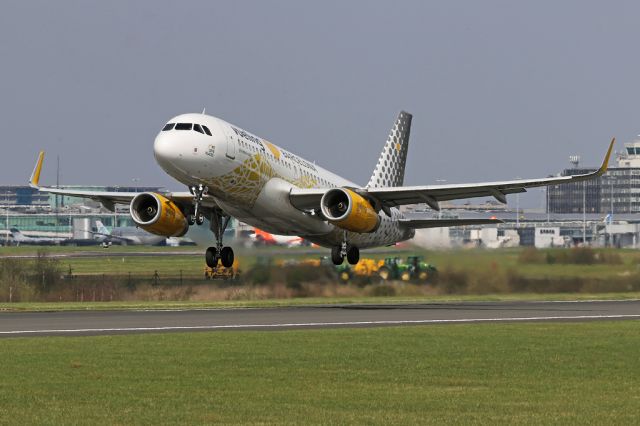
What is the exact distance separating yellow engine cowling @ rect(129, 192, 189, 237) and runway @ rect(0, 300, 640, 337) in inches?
134

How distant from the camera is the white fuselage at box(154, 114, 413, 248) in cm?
4453

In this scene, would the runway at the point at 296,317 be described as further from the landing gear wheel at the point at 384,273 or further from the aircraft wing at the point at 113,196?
the landing gear wheel at the point at 384,273

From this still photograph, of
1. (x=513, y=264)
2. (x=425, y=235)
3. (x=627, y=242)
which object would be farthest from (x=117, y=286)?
(x=627, y=242)

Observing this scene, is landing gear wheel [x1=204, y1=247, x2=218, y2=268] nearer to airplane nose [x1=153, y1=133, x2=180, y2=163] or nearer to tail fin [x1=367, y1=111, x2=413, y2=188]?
airplane nose [x1=153, y1=133, x2=180, y2=163]

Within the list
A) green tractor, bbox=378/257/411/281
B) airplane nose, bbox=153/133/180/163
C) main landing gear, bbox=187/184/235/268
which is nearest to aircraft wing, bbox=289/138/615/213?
main landing gear, bbox=187/184/235/268

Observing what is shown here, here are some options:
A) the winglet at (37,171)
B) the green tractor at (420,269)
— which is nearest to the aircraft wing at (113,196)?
the winglet at (37,171)

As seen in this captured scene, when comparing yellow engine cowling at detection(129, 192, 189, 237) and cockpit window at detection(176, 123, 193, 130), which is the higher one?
cockpit window at detection(176, 123, 193, 130)

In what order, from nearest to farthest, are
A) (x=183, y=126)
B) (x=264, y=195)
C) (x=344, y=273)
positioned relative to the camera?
(x=183, y=126)
(x=264, y=195)
(x=344, y=273)

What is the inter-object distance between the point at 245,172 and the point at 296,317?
587cm

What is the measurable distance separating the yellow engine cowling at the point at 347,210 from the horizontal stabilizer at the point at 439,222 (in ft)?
20.8

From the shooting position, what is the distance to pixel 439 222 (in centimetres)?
5775

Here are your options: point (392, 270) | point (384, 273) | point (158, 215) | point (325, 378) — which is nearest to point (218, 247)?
point (158, 215)

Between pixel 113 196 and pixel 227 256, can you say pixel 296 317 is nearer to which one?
pixel 227 256

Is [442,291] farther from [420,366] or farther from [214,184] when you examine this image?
[420,366]
